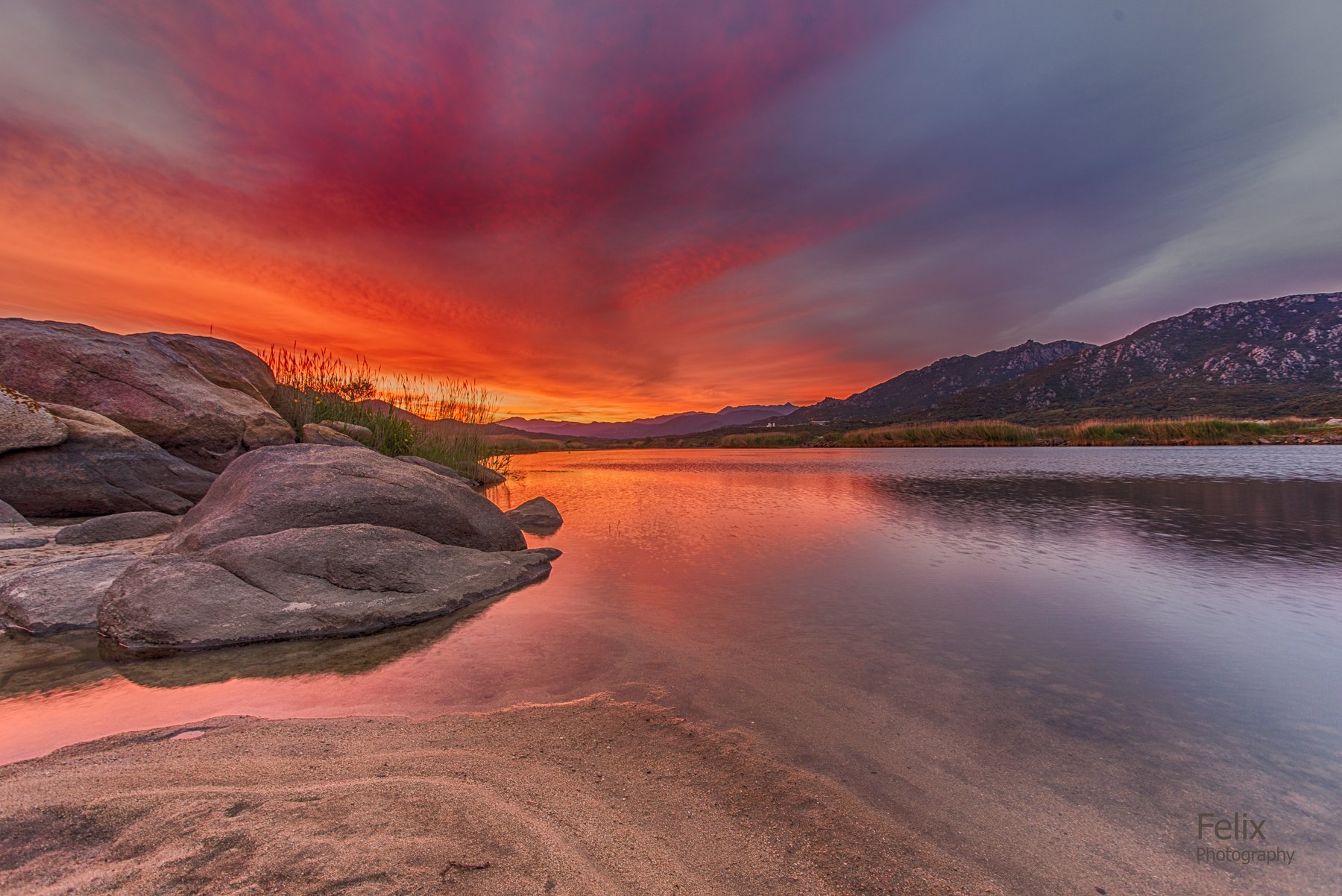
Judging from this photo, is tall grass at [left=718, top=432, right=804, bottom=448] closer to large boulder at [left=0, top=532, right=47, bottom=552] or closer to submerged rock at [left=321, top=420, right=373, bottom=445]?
submerged rock at [left=321, top=420, right=373, bottom=445]

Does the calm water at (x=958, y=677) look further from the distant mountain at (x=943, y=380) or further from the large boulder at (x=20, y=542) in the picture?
the distant mountain at (x=943, y=380)

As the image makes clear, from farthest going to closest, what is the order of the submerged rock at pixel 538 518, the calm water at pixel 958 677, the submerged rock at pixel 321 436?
the submerged rock at pixel 321 436, the submerged rock at pixel 538 518, the calm water at pixel 958 677

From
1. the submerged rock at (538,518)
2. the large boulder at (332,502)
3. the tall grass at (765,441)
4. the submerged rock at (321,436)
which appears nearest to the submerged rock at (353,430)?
the submerged rock at (321,436)

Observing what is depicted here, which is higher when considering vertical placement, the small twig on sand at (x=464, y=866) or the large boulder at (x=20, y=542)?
the large boulder at (x=20, y=542)

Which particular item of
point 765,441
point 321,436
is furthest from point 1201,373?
point 321,436

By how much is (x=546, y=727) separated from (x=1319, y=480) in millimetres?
24731

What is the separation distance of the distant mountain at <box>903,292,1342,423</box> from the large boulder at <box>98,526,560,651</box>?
7615cm

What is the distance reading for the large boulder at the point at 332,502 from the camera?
5969 mm

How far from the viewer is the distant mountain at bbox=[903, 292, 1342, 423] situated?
61625 mm

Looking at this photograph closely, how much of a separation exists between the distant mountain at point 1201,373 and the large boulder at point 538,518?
72.7 metres

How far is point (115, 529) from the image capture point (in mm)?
7035

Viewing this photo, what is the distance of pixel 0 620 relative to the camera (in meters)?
4.56

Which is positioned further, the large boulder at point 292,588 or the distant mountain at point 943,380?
the distant mountain at point 943,380

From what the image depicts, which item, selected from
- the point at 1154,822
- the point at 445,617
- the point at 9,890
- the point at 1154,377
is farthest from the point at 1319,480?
the point at 1154,377
